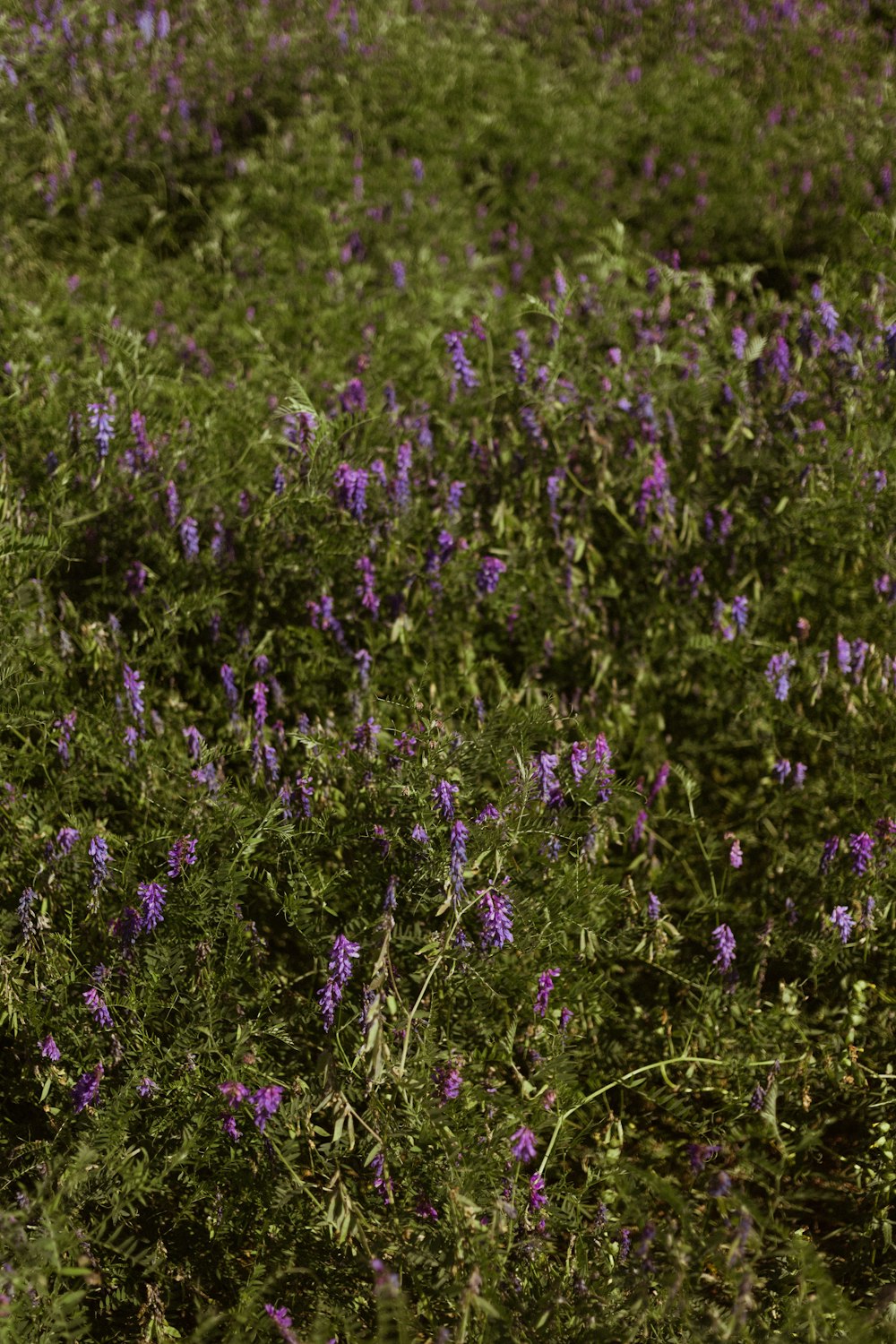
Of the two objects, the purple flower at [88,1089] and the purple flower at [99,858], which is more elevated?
the purple flower at [99,858]

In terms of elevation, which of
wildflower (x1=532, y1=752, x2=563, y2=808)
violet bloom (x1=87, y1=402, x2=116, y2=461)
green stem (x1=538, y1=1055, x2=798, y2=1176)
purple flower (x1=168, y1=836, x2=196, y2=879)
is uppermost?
violet bloom (x1=87, y1=402, x2=116, y2=461)

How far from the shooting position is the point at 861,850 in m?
2.58

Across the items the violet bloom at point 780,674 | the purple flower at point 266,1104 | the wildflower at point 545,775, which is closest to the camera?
the purple flower at point 266,1104

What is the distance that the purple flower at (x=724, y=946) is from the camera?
8.56ft

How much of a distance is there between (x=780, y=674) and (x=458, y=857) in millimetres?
1177

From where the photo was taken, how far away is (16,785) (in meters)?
2.68

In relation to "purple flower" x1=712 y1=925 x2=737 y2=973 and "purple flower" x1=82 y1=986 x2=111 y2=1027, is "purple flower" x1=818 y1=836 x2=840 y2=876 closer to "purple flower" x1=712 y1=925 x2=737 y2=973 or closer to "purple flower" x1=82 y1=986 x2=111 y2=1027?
"purple flower" x1=712 y1=925 x2=737 y2=973

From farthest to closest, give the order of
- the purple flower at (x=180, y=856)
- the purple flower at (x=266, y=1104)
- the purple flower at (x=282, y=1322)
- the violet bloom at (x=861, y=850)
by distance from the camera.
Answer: the violet bloom at (x=861, y=850) < the purple flower at (x=180, y=856) < the purple flower at (x=266, y=1104) < the purple flower at (x=282, y=1322)

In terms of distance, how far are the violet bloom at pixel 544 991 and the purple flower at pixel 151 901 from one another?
31.4 inches

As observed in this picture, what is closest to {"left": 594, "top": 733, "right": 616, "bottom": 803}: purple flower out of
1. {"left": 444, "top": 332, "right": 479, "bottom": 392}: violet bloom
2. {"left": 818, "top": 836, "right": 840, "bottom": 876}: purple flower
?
{"left": 818, "top": 836, "right": 840, "bottom": 876}: purple flower

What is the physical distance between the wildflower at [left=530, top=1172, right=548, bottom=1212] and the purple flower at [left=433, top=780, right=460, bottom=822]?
0.71m

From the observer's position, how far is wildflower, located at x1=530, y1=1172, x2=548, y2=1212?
2.22 metres

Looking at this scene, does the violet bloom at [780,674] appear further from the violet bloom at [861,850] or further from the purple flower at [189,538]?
the purple flower at [189,538]

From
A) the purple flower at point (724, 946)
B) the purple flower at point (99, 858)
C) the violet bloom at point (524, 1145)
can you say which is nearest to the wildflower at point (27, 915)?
the purple flower at point (99, 858)
